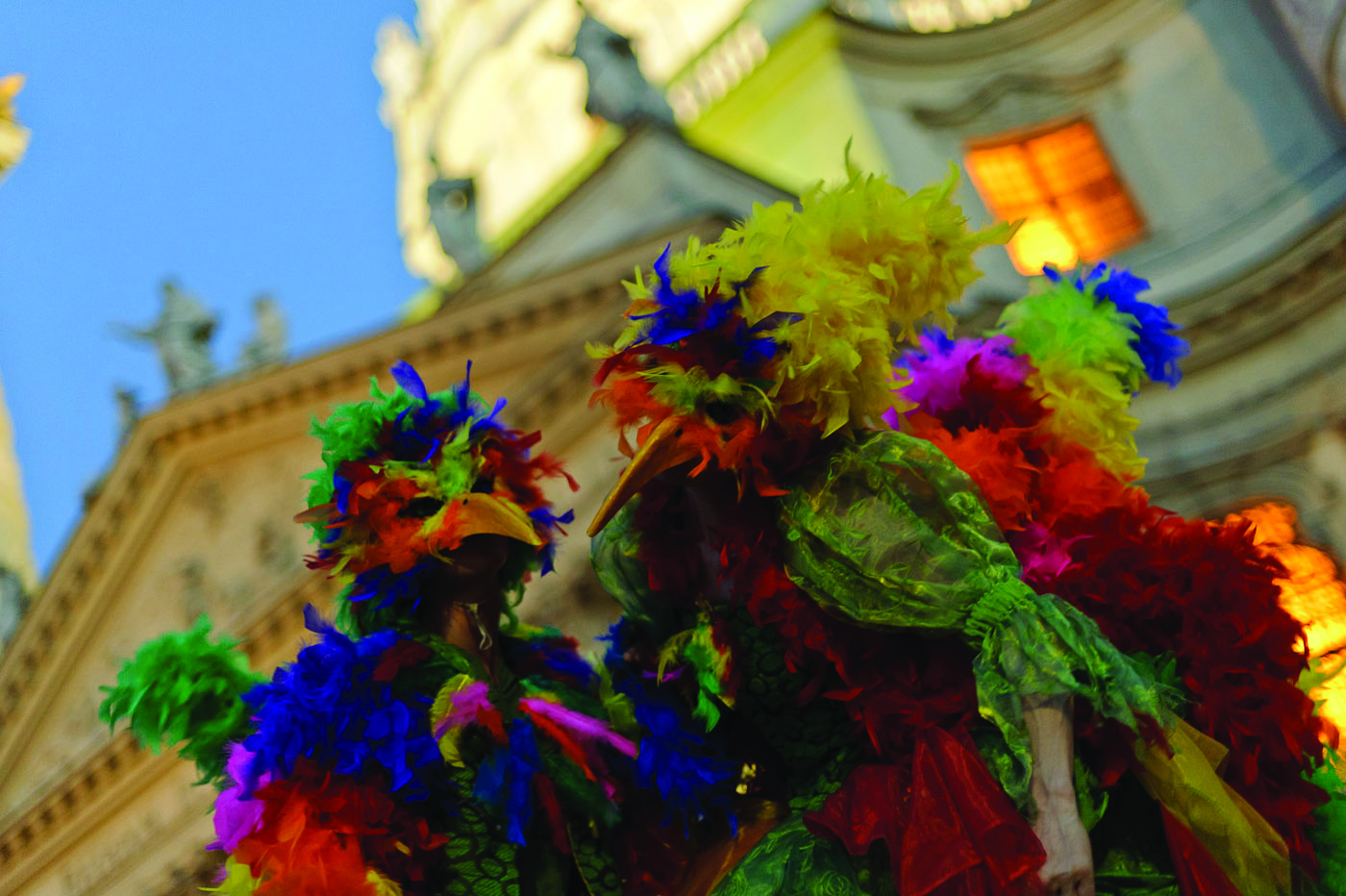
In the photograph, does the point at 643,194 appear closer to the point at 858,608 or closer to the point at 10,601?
the point at 858,608

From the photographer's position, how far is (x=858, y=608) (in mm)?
2412

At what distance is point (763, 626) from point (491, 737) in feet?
2.33

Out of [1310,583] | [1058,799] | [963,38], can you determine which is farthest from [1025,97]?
[1058,799]

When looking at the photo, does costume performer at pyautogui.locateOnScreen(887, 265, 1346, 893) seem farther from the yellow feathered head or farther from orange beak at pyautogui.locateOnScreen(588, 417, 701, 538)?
orange beak at pyautogui.locateOnScreen(588, 417, 701, 538)

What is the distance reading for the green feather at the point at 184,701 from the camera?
2.96 m

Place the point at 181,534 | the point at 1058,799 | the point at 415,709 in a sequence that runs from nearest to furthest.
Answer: the point at 1058,799 < the point at 415,709 < the point at 181,534

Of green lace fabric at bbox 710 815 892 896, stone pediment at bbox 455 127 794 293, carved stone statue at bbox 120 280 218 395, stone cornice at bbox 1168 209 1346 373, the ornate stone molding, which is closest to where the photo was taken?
green lace fabric at bbox 710 815 892 896

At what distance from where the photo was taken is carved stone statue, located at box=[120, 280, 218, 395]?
49.3 feet

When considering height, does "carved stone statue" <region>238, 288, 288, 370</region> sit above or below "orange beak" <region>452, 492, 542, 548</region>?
above

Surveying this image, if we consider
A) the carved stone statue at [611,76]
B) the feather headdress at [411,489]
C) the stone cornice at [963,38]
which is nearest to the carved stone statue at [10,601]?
the carved stone statue at [611,76]

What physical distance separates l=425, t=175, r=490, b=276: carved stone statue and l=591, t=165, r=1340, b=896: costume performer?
13.0m

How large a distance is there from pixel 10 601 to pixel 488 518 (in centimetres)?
1607

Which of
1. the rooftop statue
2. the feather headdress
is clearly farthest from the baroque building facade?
the feather headdress

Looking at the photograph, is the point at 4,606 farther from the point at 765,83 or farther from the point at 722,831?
the point at 722,831
